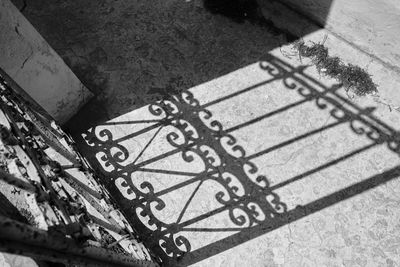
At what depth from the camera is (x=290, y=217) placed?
4457 mm

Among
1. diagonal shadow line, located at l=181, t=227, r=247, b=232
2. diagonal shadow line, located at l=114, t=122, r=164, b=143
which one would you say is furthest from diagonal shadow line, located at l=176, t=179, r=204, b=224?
diagonal shadow line, located at l=114, t=122, r=164, b=143

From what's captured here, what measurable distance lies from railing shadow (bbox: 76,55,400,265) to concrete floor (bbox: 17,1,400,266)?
0.01 m

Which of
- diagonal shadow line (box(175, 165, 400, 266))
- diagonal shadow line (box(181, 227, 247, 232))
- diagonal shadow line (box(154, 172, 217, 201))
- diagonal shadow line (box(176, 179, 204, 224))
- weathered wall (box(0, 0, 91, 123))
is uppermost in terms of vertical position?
weathered wall (box(0, 0, 91, 123))

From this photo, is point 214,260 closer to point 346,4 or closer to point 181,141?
point 181,141

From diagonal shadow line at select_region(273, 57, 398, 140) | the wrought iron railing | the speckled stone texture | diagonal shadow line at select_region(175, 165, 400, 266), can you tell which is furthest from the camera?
the speckled stone texture

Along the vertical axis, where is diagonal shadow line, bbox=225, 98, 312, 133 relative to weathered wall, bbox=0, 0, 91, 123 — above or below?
below

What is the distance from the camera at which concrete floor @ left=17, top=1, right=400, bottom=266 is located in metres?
4.37

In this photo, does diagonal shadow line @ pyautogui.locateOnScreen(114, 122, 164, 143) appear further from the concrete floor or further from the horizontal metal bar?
the horizontal metal bar

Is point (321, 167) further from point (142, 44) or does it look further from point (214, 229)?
point (142, 44)

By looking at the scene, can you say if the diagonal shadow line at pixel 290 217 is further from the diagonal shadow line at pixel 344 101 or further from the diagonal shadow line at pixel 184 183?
the diagonal shadow line at pixel 184 183

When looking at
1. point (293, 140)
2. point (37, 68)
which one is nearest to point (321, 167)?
point (293, 140)

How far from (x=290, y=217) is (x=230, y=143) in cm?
112

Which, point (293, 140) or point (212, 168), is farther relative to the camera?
point (293, 140)

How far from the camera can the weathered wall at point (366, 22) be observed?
4773 mm
